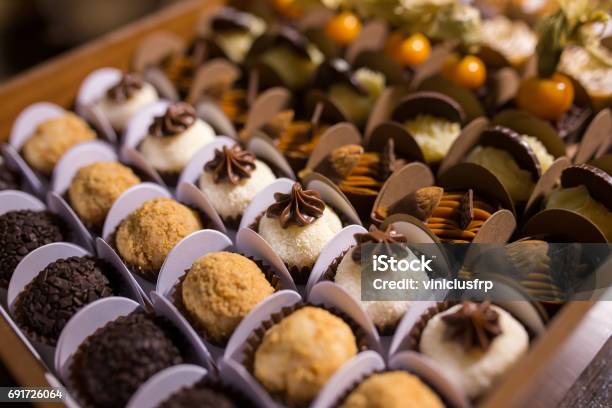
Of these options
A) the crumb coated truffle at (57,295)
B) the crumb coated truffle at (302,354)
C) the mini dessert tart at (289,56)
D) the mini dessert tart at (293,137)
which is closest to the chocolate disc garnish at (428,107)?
the mini dessert tart at (293,137)

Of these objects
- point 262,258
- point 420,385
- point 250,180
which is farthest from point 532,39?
point 420,385

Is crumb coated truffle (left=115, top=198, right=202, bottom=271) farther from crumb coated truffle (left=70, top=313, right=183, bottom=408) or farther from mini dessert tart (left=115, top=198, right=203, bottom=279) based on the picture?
crumb coated truffle (left=70, top=313, right=183, bottom=408)

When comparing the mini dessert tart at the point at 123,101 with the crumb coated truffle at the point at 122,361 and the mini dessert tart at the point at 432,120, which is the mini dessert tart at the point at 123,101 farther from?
the crumb coated truffle at the point at 122,361

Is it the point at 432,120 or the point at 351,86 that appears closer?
the point at 432,120

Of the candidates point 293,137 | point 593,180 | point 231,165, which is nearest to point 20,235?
point 231,165

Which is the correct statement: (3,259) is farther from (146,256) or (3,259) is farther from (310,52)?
(310,52)

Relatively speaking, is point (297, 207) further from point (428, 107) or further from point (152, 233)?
point (428, 107)
